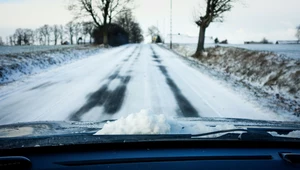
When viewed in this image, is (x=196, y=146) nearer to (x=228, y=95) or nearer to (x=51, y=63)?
(x=228, y=95)

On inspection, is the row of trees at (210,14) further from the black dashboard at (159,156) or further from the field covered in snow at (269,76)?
the black dashboard at (159,156)

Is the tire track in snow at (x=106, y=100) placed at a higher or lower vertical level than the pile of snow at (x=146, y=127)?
lower

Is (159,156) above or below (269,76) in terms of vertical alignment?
above

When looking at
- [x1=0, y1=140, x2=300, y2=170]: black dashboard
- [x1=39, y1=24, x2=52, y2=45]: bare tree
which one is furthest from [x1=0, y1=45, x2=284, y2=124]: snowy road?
[x1=39, y1=24, x2=52, y2=45]: bare tree

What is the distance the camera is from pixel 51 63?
17219 mm

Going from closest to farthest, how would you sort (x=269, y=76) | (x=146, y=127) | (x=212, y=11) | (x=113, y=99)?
1. (x=146, y=127)
2. (x=113, y=99)
3. (x=269, y=76)
4. (x=212, y=11)

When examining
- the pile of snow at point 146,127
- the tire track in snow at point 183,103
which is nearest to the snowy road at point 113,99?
the tire track in snow at point 183,103

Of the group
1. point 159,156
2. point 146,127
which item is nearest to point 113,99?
point 146,127

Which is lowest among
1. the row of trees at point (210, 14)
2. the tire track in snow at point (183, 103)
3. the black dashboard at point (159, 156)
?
the tire track in snow at point (183, 103)

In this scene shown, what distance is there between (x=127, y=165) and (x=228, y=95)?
8.24m

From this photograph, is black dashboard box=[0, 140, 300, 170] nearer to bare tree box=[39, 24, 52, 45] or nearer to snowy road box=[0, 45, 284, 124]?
snowy road box=[0, 45, 284, 124]

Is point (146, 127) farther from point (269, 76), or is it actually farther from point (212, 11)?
point (212, 11)

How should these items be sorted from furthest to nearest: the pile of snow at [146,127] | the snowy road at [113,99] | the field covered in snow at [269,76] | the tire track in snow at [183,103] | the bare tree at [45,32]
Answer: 1. the bare tree at [45,32]
2. the field covered in snow at [269,76]
3. the tire track in snow at [183,103]
4. the snowy road at [113,99]
5. the pile of snow at [146,127]

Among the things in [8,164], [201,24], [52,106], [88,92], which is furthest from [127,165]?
[201,24]
